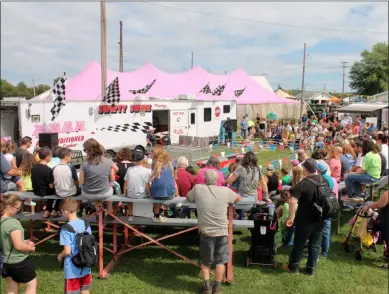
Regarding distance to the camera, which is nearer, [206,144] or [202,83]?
[206,144]

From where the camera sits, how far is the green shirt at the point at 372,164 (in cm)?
649

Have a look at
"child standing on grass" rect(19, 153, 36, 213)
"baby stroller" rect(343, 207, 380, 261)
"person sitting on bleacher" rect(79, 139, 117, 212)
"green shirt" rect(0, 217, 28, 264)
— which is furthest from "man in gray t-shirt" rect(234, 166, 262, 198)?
"child standing on grass" rect(19, 153, 36, 213)

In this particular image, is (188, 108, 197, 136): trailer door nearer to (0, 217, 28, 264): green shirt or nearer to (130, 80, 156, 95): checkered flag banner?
(130, 80, 156, 95): checkered flag banner

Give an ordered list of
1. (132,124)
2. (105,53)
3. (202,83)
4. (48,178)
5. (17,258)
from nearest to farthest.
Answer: (17,258) → (48,178) → (132,124) → (105,53) → (202,83)

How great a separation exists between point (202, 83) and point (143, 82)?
641 cm

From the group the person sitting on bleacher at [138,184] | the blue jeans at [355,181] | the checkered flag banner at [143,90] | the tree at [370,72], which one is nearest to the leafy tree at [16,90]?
the checkered flag banner at [143,90]

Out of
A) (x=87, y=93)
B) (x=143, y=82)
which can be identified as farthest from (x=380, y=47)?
(x=87, y=93)

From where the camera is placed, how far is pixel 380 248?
5883 mm

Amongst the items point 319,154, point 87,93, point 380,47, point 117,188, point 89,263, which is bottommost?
point 89,263

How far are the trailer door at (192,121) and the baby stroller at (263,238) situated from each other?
1345 centimetres

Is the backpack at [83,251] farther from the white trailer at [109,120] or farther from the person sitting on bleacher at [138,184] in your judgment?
the white trailer at [109,120]

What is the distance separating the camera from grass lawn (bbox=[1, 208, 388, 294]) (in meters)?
4.59

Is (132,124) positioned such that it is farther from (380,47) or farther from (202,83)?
(380,47)

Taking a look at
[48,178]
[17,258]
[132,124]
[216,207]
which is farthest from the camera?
[132,124]
